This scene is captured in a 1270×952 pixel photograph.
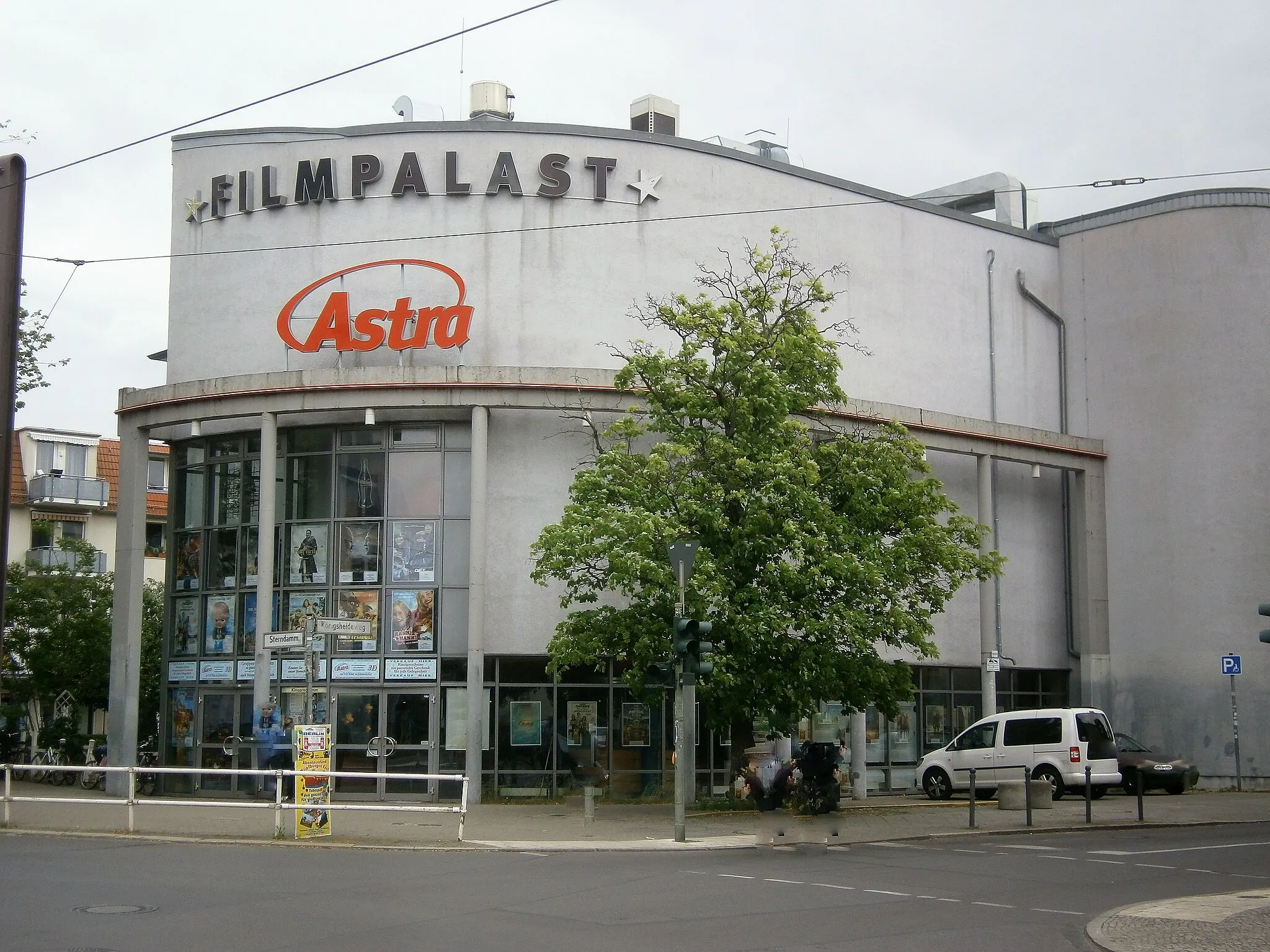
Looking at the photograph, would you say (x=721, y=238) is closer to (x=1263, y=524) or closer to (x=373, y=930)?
(x=1263, y=524)

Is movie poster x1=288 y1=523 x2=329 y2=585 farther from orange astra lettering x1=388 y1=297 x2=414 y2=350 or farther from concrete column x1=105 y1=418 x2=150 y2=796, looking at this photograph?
orange astra lettering x1=388 y1=297 x2=414 y2=350

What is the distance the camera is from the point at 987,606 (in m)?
33.6

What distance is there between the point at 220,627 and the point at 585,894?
18389 mm

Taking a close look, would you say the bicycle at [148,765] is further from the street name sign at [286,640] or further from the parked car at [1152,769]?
the parked car at [1152,769]

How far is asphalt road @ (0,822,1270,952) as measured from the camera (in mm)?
11258

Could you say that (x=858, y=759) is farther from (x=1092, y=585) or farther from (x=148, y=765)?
(x=148, y=765)

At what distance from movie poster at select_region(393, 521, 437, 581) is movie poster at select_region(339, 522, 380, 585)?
399 mm

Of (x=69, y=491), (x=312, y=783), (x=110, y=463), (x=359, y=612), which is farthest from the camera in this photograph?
(x=110, y=463)

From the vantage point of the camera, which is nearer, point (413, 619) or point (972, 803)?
point (972, 803)

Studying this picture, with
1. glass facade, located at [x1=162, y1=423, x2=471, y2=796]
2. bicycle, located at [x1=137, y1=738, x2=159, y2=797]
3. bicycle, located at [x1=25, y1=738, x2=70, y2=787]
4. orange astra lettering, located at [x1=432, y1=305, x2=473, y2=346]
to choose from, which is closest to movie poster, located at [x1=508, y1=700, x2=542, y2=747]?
glass facade, located at [x1=162, y1=423, x2=471, y2=796]

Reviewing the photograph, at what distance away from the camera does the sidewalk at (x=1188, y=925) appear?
11.0 m

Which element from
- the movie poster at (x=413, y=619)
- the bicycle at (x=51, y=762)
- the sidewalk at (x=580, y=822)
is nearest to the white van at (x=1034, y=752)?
the sidewalk at (x=580, y=822)

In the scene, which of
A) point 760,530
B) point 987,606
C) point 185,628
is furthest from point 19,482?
point 760,530

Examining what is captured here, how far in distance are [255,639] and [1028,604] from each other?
18.8 m
